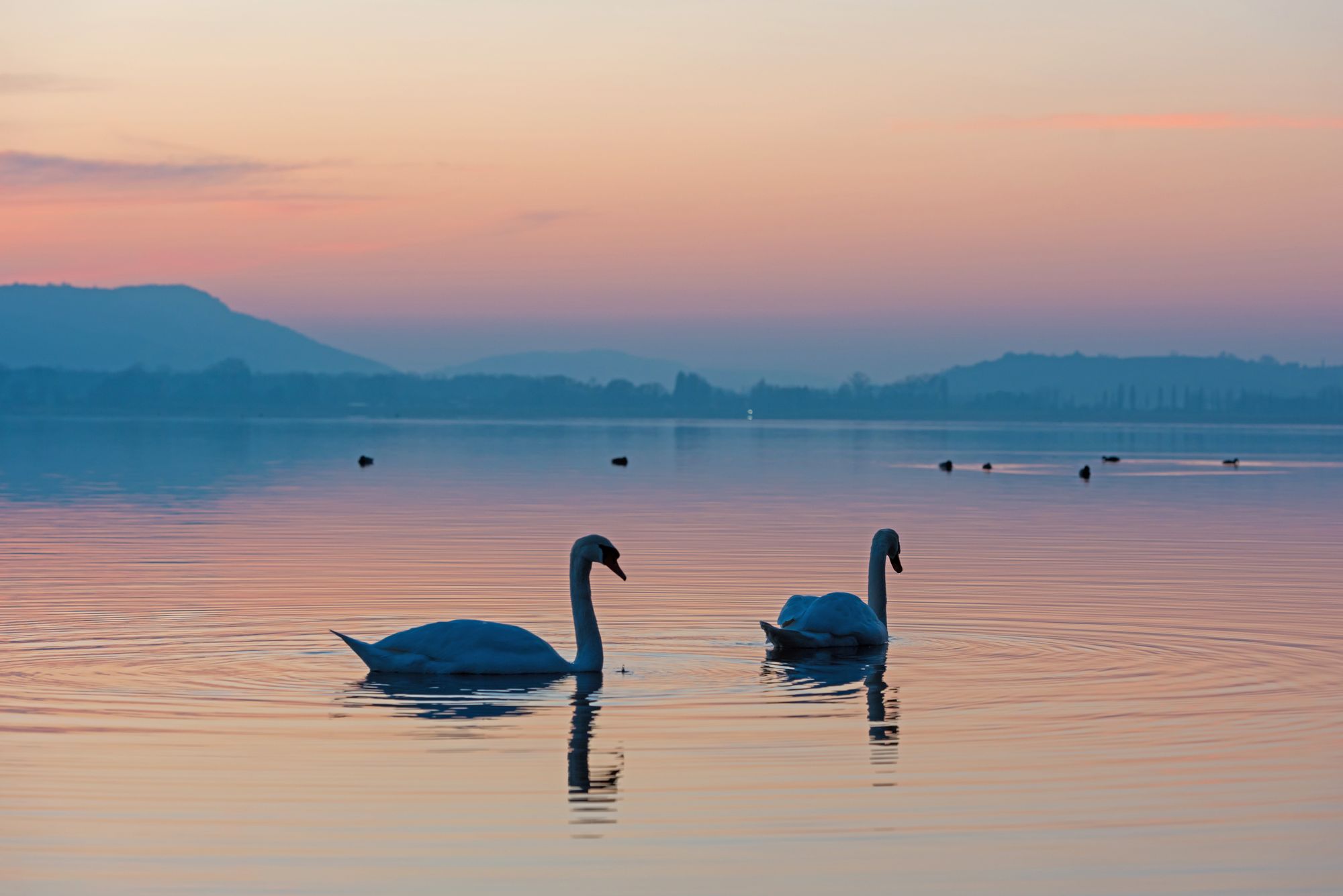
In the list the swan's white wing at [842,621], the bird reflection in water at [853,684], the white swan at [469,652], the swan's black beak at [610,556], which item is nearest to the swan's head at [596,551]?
the swan's black beak at [610,556]

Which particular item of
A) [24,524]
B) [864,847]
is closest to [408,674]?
[864,847]

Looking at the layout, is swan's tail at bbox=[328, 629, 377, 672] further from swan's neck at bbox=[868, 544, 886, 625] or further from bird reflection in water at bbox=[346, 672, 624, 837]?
swan's neck at bbox=[868, 544, 886, 625]

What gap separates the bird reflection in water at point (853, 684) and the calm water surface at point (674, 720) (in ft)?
0.21

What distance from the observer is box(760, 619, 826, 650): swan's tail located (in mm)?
21625

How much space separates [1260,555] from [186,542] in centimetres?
2044

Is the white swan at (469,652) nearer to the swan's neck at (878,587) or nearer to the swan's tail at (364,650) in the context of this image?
the swan's tail at (364,650)

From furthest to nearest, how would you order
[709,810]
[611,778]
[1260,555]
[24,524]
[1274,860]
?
[24,524]
[1260,555]
[611,778]
[709,810]
[1274,860]

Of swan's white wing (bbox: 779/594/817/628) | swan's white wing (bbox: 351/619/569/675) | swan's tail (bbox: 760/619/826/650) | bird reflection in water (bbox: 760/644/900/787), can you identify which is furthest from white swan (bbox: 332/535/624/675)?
swan's white wing (bbox: 779/594/817/628)

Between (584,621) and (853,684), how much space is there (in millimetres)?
2868

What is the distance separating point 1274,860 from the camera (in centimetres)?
1166

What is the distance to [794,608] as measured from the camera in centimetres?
2314

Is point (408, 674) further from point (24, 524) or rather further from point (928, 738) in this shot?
point (24, 524)

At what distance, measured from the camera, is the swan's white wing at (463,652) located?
63.1 ft

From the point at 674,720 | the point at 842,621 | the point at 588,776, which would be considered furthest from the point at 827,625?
the point at 588,776
